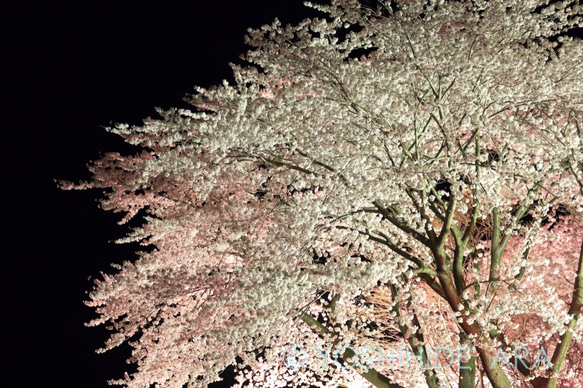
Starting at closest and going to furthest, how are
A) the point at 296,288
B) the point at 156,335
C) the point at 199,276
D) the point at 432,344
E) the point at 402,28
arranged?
the point at 296,288 < the point at 402,28 < the point at 199,276 < the point at 156,335 < the point at 432,344

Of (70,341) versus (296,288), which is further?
(70,341)

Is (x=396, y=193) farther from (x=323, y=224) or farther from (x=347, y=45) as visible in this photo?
(x=347, y=45)

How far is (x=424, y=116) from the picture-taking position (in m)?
6.59

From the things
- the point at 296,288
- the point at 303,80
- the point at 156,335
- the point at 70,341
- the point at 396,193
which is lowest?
the point at 296,288

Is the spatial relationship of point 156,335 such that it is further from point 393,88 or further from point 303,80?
point 393,88

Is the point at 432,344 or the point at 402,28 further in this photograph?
the point at 432,344

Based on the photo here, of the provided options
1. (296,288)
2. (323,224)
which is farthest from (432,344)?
(296,288)

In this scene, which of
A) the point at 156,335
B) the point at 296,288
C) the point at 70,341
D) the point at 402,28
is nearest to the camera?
the point at 296,288

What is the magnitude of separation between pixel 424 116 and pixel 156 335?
14.7ft

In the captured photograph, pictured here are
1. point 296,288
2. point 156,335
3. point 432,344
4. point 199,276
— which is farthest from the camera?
point 432,344

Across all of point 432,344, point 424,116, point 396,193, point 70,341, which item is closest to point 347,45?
point 424,116

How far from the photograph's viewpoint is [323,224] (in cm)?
599

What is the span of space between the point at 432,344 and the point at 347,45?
562 centimetres

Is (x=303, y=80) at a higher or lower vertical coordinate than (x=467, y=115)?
higher
